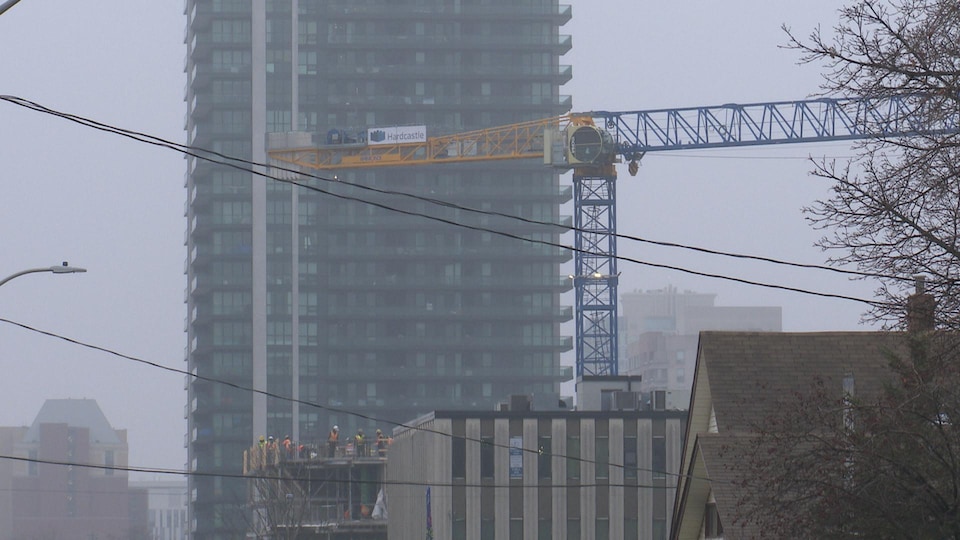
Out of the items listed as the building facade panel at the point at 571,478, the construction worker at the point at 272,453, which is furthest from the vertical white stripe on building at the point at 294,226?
the building facade panel at the point at 571,478

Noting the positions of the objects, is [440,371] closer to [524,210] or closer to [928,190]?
[524,210]

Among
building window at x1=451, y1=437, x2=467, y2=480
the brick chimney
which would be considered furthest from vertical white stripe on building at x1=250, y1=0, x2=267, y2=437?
the brick chimney

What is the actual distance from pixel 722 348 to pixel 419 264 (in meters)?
166

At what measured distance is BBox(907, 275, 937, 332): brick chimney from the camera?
19484 mm

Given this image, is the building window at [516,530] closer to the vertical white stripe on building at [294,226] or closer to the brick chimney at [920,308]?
the brick chimney at [920,308]

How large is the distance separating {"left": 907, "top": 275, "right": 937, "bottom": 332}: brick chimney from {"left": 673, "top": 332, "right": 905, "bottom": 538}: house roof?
1032 cm

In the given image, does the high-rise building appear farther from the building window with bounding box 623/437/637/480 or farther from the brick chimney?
the brick chimney

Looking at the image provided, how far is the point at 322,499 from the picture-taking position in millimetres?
129125

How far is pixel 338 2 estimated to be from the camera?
655 feet

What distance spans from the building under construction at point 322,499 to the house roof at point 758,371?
272 ft

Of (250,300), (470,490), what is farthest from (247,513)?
(470,490)

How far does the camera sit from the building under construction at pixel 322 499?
117 meters

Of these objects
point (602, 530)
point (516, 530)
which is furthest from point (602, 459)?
point (516, 530)

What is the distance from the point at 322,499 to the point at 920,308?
111887mm
